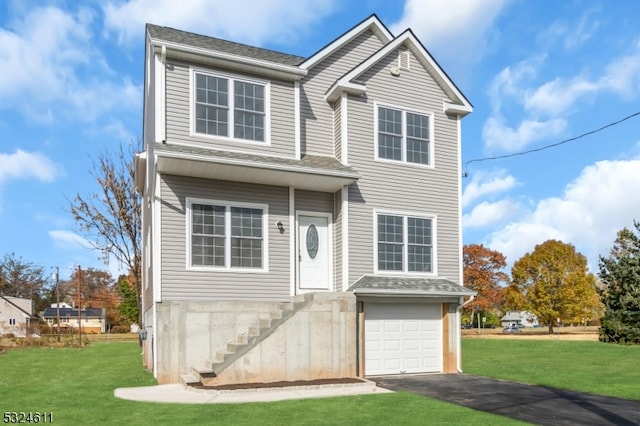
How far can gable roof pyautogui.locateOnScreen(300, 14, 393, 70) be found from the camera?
55.0 ft

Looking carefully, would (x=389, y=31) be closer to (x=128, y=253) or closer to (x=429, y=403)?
(x=429, y=403)

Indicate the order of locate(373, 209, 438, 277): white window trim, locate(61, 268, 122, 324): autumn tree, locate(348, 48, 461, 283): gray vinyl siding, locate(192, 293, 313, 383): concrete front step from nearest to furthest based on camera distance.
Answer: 1. locate(192, 293, 313, 383): concrete front step
2. locate(348, 48, 461, 283): gray vinyl siding
3. locate(373, 209, 438, 277): white window trim
4. locate(61, 268, 122, 324): autumn tree

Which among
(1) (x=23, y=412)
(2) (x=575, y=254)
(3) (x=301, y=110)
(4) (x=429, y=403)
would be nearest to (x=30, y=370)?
(1) (x=23, y=412)

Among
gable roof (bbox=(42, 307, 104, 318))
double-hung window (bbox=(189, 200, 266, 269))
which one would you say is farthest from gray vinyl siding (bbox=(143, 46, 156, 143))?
gable roof (bbox=(42, 307, 104, 318))

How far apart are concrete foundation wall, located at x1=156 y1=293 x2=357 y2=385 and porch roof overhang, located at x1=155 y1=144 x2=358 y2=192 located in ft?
10.8

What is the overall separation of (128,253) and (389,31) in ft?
76.0

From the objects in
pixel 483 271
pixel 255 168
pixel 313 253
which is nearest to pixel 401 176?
pixel 313 253

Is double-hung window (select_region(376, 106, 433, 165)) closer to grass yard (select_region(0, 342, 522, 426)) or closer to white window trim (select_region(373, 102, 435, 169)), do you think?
white window trim (select_region(373, 102, 435, 169))

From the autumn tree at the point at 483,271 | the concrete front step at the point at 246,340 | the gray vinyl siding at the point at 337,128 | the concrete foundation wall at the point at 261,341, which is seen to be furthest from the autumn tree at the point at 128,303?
the concrete front step at the point at 246,340

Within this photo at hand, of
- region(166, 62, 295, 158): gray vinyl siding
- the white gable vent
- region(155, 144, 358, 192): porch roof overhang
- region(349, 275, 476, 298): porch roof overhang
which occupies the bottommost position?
region(349, 275, 476, 298): porch roof overhang

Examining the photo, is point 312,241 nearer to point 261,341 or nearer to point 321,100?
point 261,341

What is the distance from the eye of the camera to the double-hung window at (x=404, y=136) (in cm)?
1694

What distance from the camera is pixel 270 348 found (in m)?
13.1

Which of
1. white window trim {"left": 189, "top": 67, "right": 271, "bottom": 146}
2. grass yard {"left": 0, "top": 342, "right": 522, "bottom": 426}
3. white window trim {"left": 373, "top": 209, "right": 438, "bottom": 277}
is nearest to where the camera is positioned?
grass yard {"left": 0, "top": 342, "right": 522, "bottom": 426}
